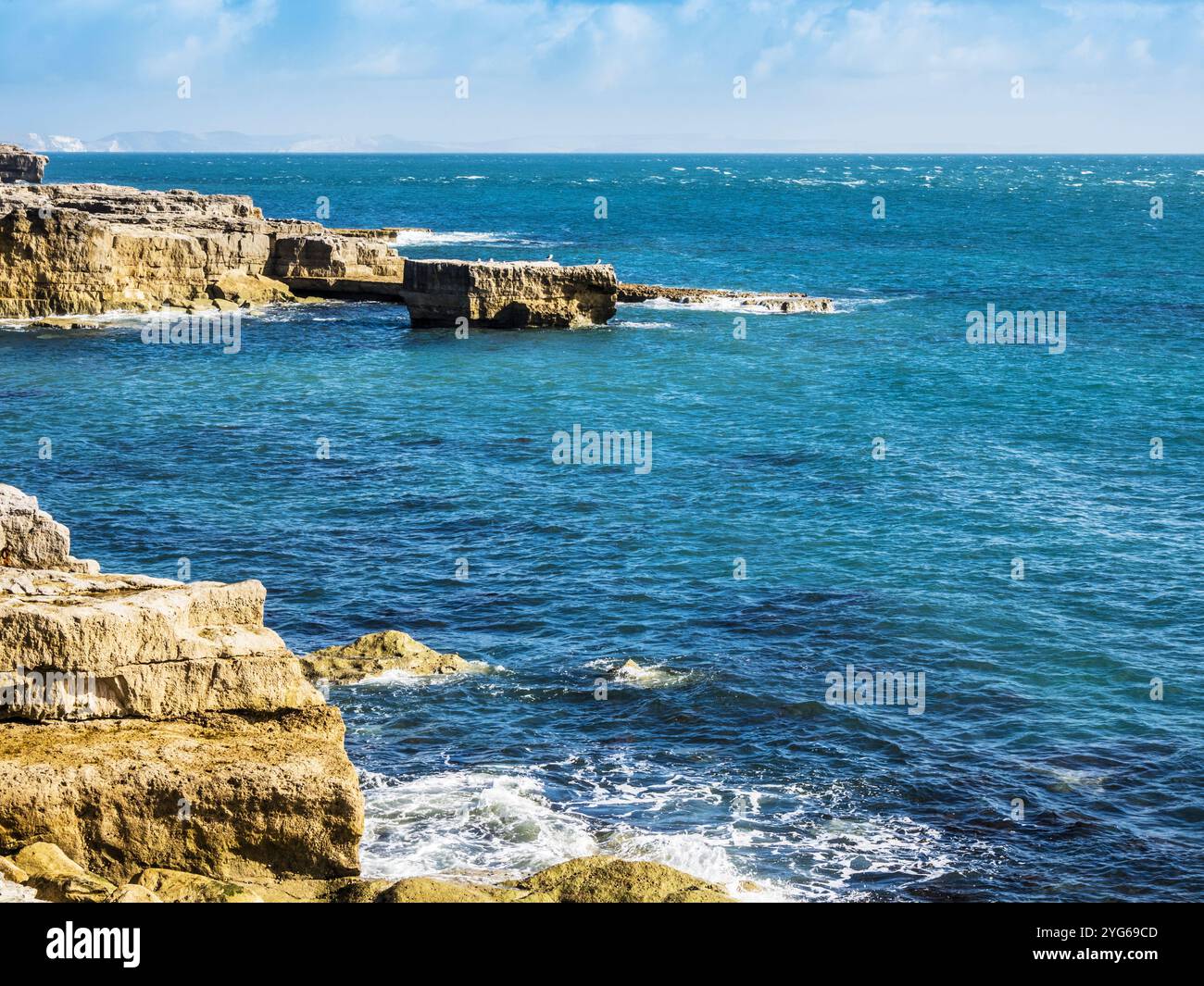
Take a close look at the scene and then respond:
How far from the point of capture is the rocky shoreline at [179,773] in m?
11.5

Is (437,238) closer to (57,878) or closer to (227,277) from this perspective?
(227,277)

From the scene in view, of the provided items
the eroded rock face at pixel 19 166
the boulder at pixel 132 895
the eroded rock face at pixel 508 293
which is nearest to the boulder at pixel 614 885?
the boulder at pixel 132 895

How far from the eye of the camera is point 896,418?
42938mm

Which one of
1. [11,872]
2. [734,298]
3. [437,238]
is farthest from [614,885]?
[437,238]

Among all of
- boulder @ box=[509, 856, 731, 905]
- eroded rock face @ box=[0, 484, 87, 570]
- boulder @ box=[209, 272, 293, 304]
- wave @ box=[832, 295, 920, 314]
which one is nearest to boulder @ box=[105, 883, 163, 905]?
boulder @ box=[509, 856, 731, 905]

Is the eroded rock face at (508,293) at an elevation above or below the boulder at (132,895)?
above

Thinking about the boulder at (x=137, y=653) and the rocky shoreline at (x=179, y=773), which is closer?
the rocky shoreline at (x=179, y=773)

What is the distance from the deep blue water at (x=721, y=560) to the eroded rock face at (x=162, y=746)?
3266 millimetres

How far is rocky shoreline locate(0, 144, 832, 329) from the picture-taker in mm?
58750

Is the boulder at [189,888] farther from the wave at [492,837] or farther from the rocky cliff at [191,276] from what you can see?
the rocky cliff at [191,276]

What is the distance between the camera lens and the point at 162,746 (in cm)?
1216

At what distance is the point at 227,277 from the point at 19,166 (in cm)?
6277

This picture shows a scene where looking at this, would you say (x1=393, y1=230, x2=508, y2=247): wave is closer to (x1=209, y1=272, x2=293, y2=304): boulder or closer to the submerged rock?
(x1=209, y1=272, x2=293, y2=304): boulder
